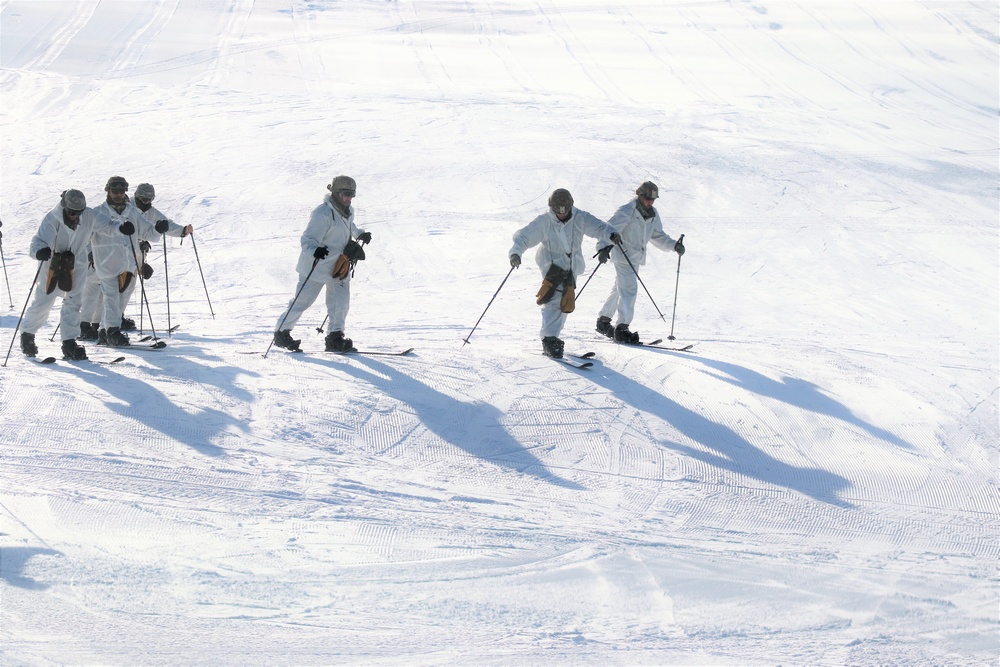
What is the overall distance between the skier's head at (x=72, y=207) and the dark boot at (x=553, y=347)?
435 centimetres

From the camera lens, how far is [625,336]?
10117mm

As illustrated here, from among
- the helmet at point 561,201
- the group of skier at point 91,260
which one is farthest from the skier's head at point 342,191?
the helmet at point 561,201

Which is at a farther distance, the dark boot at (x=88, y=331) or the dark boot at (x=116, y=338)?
the dark boot at (x=88, y=331)

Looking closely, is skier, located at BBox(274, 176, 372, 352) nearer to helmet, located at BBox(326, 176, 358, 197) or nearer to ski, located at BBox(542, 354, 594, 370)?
helmet, located at BBox(326, 176, 358, 197)

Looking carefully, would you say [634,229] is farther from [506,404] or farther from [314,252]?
[314,252]

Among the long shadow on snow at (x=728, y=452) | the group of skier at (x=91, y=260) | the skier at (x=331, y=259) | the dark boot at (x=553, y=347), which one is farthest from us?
the dark boot at (x=553, y=347)

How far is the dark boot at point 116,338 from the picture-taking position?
9.72 meters

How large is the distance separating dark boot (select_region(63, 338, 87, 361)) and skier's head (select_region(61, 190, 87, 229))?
1.08 meters

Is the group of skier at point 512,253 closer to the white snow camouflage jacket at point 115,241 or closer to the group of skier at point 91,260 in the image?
the group of skier at point 91,260

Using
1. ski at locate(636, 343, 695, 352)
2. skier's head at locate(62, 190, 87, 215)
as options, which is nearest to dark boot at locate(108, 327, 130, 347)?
skier's head at locate(62, 190, 87, 215)

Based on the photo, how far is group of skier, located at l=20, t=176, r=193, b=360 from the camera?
341 inches

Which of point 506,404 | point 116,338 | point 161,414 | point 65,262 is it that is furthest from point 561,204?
point 116,338

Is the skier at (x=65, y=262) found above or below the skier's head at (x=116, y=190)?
below

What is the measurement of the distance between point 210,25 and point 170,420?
67.3ft
